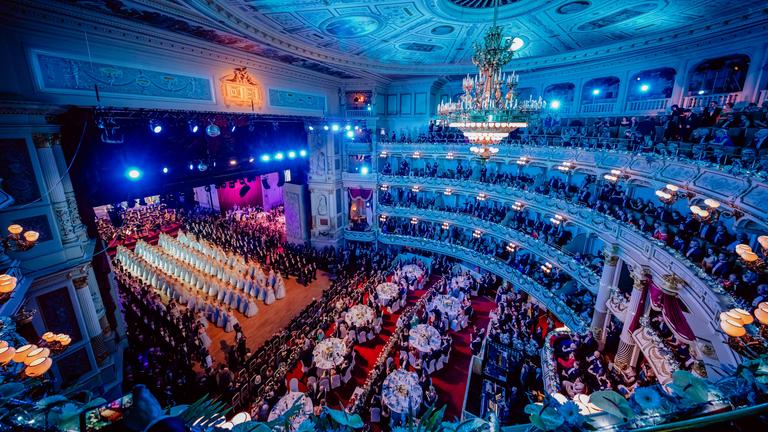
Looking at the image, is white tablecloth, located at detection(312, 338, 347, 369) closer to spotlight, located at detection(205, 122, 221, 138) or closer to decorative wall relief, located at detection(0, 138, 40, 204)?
spotlight, located at detection(205, 122, 221, 138)

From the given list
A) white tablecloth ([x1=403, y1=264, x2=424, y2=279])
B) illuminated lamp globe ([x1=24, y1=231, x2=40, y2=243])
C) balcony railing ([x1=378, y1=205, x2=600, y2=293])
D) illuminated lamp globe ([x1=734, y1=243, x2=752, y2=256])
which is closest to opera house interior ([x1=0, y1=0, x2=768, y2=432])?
balcony railing ([x1=378, y1=205, x2=600, y2=293])

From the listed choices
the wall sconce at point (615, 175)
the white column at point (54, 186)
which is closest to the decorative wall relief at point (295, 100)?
the white column at point (54, 186)

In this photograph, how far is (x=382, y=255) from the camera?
63.6 ft

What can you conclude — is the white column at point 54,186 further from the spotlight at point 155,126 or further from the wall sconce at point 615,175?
the wall sconce at point 615,175

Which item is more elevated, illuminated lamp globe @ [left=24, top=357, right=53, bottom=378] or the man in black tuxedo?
the man in black tuxedo

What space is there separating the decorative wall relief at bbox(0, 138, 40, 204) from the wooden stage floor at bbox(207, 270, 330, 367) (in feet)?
24.8

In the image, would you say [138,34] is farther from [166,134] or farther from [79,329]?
[79,329]

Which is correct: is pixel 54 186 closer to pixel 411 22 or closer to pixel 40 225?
pixel 40 225

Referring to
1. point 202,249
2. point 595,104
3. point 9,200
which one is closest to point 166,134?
point 9,200

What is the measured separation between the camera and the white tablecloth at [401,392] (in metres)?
8.50

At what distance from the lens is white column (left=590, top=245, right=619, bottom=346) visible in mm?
10578

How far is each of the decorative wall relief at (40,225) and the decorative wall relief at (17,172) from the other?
437 millimetres

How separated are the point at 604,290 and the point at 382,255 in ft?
37.7

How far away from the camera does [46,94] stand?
7.92 meters
